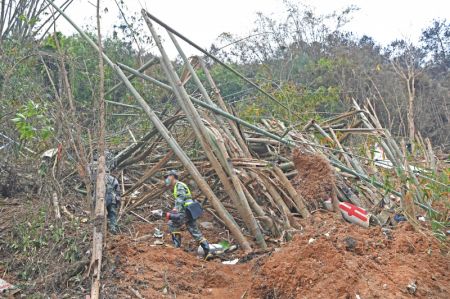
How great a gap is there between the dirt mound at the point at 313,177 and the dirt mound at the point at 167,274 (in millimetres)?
1258

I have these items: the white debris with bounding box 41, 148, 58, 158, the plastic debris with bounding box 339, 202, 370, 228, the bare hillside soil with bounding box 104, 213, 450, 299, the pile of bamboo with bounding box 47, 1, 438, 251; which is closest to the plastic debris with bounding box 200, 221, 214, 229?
the pile of bamboo with bounding box 47, 1, 438, 251

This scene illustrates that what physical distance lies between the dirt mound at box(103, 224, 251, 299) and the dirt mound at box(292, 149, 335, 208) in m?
1.26

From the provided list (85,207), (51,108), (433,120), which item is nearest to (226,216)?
(85,207)

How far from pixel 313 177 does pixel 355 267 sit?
2255 mm

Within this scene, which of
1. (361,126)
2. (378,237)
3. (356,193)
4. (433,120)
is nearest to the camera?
(378,237)

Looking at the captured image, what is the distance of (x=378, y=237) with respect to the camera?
15.0 feet

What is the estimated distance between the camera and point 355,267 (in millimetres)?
3885

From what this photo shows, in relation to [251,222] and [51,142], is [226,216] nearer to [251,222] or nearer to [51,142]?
[251,222]

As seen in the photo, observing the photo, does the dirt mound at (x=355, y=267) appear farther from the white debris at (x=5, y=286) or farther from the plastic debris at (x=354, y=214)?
the white debris at (x=5, y=286)

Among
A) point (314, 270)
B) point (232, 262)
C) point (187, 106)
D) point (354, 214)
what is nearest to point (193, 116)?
point (187, 106)

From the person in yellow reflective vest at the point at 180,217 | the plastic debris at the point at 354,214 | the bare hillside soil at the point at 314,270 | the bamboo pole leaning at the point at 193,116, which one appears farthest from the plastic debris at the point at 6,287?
the plastic debris at the point at 354,214

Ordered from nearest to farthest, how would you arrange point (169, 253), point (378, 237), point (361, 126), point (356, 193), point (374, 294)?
1. point (374, 294)
2. point (378, 237)
3. point (169, 253)
4. point (356, 193)
5. point (361, 126)

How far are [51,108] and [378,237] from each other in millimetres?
3595

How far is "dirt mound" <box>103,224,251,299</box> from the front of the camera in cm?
459
